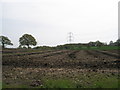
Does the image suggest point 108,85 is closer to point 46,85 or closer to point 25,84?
point 46,85

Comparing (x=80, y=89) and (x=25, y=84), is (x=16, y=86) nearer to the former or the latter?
(x=25, y=84)

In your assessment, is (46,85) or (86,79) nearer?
(46,85)

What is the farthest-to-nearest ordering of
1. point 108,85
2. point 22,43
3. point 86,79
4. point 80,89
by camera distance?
point 22,43 → point 86,79 → point 108,85 → point 80,89

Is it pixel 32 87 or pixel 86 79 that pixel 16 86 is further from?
pixel 86 79

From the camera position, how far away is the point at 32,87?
336 inches

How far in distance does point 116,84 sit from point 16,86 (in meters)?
5.81

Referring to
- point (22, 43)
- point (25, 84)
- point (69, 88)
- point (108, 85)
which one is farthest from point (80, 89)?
point (22, 43)

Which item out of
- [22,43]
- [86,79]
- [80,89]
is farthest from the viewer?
[22,43]

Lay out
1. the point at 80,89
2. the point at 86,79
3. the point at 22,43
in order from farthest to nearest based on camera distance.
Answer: the point at 22,43 → the point at 86,79 → the point at 80,89

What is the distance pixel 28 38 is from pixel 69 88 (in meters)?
119

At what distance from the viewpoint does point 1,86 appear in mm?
8688

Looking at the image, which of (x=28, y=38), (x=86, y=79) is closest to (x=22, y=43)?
(x=28, y=38)

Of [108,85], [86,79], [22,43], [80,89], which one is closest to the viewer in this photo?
[80,89]

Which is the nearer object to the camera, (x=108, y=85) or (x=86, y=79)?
(x=108, y=85)
